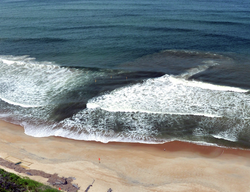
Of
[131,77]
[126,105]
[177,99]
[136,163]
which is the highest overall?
[131,77]

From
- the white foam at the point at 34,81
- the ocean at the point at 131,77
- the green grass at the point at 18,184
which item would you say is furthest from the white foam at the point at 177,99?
the green grass at the point at 18,184

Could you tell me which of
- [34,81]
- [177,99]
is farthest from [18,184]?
[34,81]

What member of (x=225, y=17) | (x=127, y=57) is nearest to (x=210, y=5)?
(x=225, y=17)

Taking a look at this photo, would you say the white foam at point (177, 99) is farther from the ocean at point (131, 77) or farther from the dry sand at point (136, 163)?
the dry sand at point (136, 163)

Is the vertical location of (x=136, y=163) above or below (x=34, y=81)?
below

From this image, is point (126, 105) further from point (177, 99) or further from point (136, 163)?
point (136, 163)

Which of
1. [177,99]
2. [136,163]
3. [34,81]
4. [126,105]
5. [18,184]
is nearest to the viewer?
[18,184]
